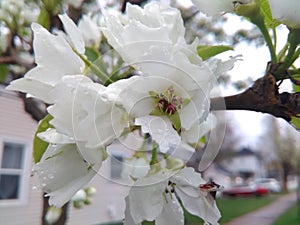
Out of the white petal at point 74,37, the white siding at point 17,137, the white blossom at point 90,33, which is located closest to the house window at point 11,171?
the white siding at point 17,137

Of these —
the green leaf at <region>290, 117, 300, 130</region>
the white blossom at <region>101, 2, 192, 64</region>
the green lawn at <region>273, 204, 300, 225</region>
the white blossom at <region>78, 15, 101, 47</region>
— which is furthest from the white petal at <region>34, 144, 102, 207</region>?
the green lawn at <region>273, 204, 300, 225</region>

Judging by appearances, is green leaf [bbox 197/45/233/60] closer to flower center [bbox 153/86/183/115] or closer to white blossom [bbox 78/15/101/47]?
flower center [bbox 153/86/183/115]

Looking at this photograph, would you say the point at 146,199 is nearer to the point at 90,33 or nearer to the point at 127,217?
the point at 127,217

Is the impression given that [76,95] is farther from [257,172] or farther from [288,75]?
[257,172]

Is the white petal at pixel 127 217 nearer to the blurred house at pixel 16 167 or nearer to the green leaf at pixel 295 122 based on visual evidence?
the green leaf at pixel 295 122

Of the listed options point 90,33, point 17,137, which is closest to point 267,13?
point 90,33

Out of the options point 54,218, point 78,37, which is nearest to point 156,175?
point 78,37
